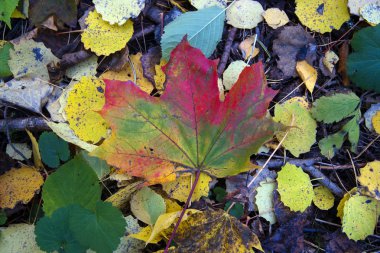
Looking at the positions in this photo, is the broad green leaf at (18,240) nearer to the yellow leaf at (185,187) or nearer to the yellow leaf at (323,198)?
the yellow leaf at (185,187)

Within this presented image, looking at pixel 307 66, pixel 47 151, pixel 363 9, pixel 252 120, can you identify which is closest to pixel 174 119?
pixel 252 120

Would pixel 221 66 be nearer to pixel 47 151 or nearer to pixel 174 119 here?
pixel 174 119

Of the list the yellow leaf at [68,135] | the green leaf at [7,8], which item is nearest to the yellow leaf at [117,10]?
the green leaf at [7,8]

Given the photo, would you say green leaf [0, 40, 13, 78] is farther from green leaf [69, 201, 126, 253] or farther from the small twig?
the small twig

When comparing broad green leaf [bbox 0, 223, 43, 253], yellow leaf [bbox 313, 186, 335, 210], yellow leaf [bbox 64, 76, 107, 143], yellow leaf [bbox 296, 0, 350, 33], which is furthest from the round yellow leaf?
broad green leaf [bbox 0, 223, 43, 253]

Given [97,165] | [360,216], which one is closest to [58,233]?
[97,165]
